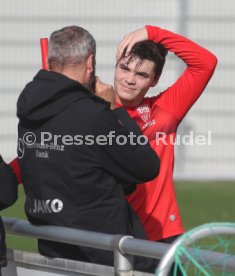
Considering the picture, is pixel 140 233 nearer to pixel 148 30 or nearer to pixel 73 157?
pixel 73 157

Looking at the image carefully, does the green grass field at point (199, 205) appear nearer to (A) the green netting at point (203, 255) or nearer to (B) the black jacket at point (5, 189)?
(B) the black jacket at point (5, 189)

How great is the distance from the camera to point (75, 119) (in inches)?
160

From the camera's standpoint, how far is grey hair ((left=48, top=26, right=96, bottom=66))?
414 cm

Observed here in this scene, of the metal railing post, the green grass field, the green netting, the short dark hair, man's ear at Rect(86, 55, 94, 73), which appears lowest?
the green grass field

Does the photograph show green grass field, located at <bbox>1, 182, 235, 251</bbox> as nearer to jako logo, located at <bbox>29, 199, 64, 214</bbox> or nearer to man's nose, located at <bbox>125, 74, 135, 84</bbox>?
man's nose, located at <bbox>125, 74, 135, 84</bbox>

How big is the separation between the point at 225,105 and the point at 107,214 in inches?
370

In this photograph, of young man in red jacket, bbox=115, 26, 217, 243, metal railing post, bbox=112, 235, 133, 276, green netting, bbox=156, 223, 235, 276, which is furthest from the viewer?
young man in red jacket, bbox=115, 26, 217, 243

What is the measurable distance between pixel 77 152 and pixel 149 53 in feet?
3.06

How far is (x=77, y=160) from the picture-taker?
13.3ft

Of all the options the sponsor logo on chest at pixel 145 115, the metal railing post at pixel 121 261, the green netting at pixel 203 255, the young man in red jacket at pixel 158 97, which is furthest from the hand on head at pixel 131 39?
the green netting at pixel 203 255

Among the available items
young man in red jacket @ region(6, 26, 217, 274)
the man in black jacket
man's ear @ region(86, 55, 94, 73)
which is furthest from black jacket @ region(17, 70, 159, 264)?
young man in red jacket @ region(6, 26, 217, 274)

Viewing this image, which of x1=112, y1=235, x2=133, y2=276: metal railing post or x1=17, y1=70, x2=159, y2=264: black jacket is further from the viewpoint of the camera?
x1=17, y1=70, x2=159, y2=264: black jacket

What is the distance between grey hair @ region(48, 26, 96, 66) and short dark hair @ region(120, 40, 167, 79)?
1.90ft

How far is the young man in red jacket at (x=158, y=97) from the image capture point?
4684 mm
